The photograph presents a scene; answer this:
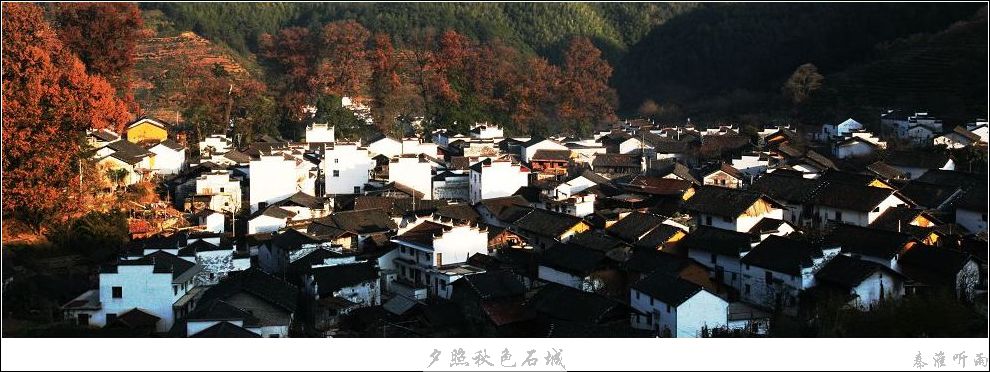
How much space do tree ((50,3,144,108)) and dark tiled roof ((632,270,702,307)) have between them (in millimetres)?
8952

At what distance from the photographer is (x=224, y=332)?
676 cm

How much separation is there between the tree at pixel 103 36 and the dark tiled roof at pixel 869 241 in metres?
9.49

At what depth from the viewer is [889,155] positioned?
13234 millimetres

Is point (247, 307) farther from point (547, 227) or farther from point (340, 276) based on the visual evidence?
point (547, 227)

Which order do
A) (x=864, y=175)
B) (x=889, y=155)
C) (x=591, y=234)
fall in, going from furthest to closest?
1. (x=889, y=155)
2. (x=864, y=175)
3. (x=591, y=234)

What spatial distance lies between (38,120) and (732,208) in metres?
6.26

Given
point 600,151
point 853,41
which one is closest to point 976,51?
point 853,41

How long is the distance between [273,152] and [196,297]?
4273 mm

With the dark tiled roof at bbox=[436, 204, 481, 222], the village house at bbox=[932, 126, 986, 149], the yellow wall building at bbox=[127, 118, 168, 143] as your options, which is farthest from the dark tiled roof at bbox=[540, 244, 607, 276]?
the village house at bbox=[932, 126, 986, 149]

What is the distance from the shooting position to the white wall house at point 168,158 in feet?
40.0

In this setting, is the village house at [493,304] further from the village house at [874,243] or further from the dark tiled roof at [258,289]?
the village house at [874,243]

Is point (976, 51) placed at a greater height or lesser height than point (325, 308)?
greater

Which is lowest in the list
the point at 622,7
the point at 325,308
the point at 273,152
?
the point at 325,308

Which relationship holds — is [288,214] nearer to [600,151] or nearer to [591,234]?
[591,234]
